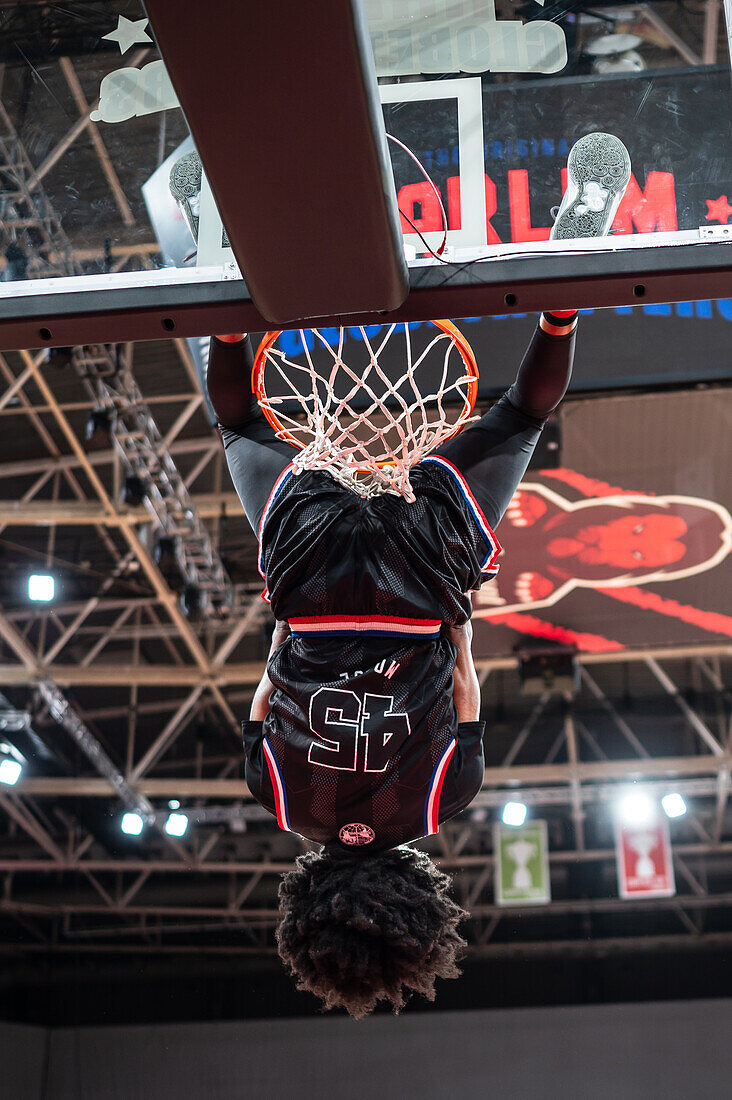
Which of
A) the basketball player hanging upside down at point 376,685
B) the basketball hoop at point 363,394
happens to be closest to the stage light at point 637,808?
the basketball hoop at point 363,394

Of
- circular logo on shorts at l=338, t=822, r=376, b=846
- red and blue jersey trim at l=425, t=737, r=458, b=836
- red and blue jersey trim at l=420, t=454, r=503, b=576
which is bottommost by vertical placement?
circular logo on shorts at l=338, t=822, r=376, b=846

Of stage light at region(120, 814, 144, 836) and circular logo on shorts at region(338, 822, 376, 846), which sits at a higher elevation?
stage light at region(120, 814, 144, 836)

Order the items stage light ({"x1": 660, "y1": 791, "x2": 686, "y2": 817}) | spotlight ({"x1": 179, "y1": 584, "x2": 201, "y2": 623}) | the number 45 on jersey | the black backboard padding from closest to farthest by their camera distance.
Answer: the black backboard padding < the number 45 on jersey < spotlight ({"x1": 179, "y1": 584, "x2": 201, "y2": 623}) < stage light ({"x1": 660, "y1": 791, "x2": 686, "y2": 817})

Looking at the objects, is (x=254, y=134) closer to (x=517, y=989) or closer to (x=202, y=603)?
(x=202, y=603)

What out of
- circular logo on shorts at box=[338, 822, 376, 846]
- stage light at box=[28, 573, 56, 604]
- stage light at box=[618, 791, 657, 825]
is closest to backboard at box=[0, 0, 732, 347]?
circular logo on shorts at box=[338, 822, 376, 846]

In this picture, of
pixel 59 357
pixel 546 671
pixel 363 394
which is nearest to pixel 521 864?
pixel 546 671

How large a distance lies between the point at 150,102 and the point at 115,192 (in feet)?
0.50

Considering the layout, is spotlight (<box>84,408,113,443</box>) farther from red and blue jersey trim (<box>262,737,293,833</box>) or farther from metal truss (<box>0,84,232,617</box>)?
red and blue jersey trim (<box>262,737,293,833</box>)

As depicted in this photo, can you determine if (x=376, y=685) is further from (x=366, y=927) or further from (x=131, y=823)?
(x=131, y=823)

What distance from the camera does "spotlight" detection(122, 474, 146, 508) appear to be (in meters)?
6.25

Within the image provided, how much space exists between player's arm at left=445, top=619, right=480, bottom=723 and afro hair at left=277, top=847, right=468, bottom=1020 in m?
0.30

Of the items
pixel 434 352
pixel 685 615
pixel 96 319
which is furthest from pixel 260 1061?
pixel 96 319

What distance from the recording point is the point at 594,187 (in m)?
1.78

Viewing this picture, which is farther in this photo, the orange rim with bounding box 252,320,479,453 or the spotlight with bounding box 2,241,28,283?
the orange rim with bounding box 252,320,479,453
